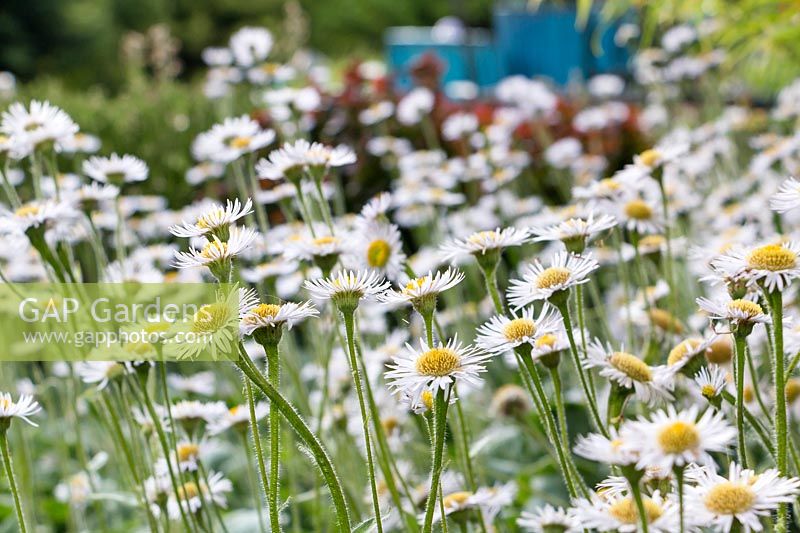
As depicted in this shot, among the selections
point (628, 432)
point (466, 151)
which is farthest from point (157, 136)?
point (628, 432)

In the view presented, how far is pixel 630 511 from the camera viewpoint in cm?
77

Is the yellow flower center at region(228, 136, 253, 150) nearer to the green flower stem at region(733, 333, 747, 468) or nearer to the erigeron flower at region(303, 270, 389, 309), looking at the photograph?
the erigeron flower at region(303, 270, 389, 309)

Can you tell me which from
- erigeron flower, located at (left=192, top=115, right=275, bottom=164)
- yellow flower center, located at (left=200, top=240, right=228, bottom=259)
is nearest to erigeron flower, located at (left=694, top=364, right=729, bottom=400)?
yellow flower center, located at (left=200, top=240, right=228, bottom=259)

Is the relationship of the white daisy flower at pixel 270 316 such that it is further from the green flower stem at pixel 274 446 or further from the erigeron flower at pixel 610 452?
the erigeron flower at pixel 610 452

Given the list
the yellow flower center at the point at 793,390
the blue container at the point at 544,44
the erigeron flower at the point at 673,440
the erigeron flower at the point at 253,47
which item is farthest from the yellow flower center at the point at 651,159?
the blue container at the point at 544,44

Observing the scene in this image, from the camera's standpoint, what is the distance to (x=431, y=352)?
0.94 metres

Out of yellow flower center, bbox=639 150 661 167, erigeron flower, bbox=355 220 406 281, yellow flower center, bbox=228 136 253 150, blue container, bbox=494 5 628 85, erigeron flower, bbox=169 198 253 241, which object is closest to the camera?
erigeron flower, bbox=169 198 253 241

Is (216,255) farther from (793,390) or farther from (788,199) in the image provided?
(793,390)

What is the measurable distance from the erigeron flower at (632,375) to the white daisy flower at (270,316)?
281 millimetres

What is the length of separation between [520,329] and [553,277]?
8 cm

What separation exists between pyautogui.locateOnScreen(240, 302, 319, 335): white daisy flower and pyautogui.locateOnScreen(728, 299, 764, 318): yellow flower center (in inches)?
15.5

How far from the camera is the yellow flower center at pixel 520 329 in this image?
3.18ft

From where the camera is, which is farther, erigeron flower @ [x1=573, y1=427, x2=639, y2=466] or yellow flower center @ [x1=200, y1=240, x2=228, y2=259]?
yellow flower center @ [x1=200, y1=240, x2=228, y2=259]

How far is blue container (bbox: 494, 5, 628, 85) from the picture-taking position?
7.52 meters
